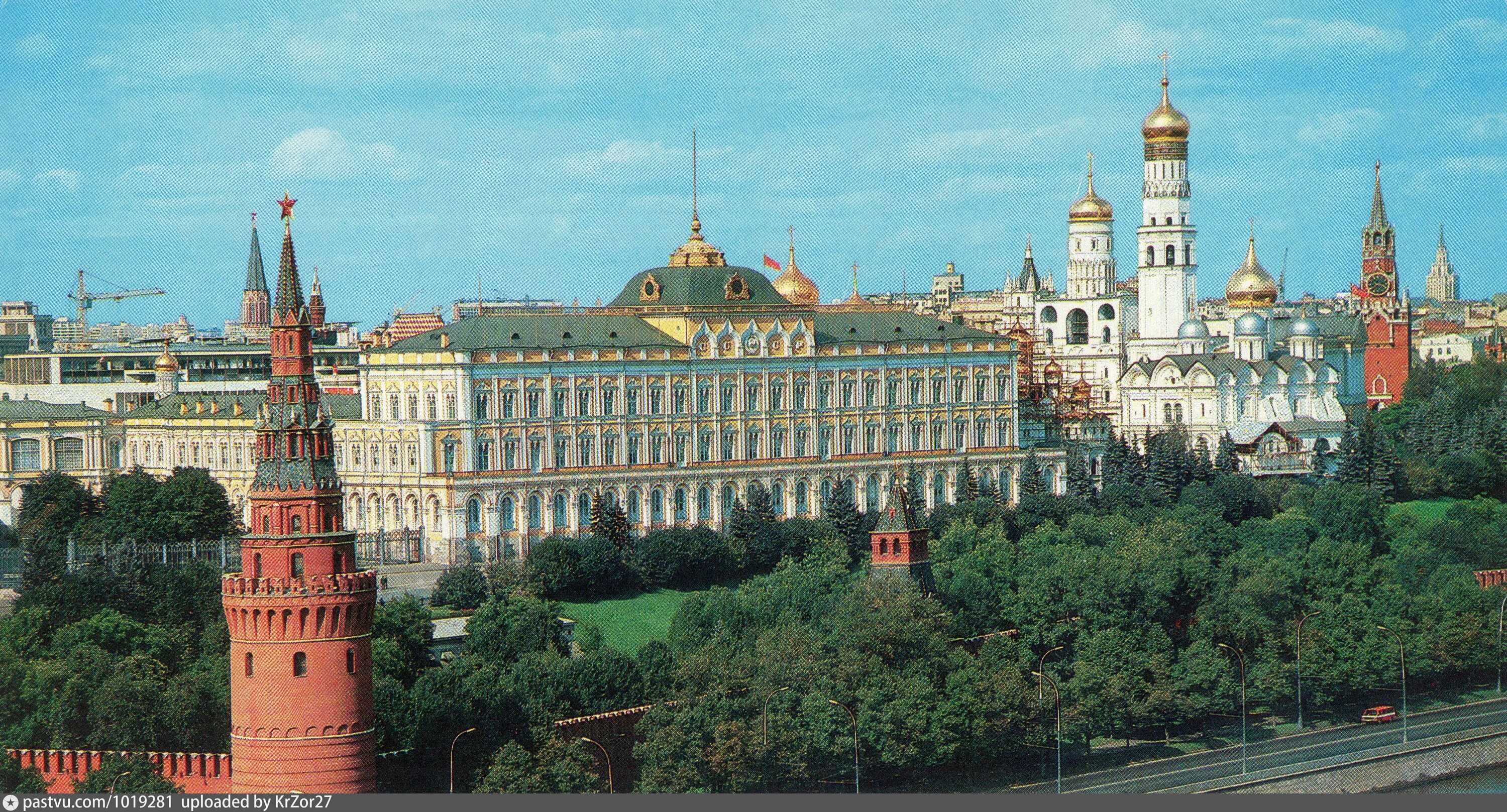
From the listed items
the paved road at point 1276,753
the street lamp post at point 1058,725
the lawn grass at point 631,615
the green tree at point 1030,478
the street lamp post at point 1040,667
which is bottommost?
the paved road at point 1276,753

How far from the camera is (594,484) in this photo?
362 ft

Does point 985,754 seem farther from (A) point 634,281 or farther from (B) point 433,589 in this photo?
(A) point 634,281

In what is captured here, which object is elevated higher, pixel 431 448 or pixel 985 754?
pixel 431 448

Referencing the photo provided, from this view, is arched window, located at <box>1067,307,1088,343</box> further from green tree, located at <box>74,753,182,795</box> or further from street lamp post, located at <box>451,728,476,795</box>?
green tree, located at <box>74,753,182,795</box>

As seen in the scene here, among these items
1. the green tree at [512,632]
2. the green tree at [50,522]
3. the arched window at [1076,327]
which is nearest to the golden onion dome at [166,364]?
the green tree at [50,522]

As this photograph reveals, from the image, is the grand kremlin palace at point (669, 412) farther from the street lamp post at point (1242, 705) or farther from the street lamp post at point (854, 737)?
the street lamp post at point (854, 737)

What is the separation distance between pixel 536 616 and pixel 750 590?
8.54 meters

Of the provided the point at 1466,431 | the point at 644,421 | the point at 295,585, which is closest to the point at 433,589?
the point at 644,421

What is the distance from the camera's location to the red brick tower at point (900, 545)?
8238 cm

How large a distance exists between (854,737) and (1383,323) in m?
112

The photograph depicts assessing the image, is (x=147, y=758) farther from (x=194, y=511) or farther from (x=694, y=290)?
(x=694, y=290)

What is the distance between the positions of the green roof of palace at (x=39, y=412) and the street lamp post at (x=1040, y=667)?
52.8 meters

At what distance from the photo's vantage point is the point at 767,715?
71812mm

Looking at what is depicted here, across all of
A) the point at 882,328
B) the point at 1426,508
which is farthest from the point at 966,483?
the point at 1426,508
